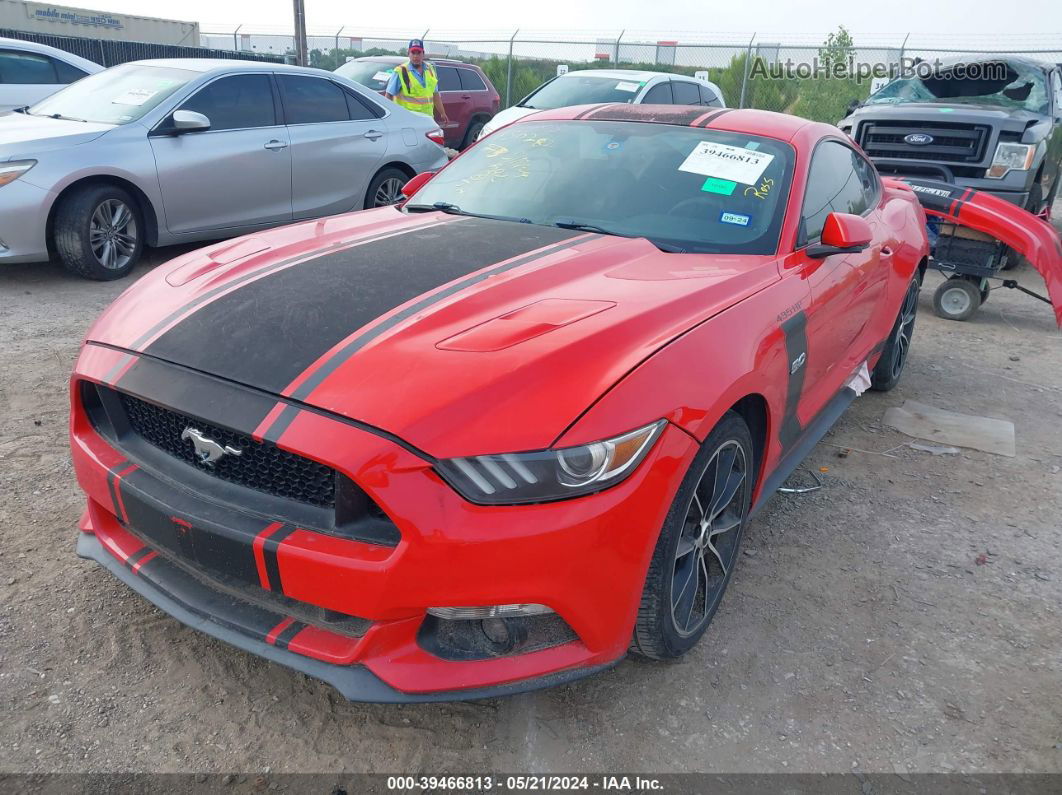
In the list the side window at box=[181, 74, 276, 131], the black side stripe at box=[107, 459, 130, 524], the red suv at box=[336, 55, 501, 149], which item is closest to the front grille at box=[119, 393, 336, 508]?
the black side stripe at box=[107, 459, 130, 524]

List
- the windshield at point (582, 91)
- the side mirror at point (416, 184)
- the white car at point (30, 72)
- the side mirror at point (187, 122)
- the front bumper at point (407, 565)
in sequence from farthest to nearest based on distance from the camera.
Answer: the windshield at point (582, 91)
the white car at point (30, 72)
the side mirror at point (187, 122)
the side mirror at point (416, 184)
the front bumper at point (407, 565)

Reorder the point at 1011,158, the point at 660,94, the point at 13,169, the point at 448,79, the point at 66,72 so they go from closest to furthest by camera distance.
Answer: the point at 13,169 < the point at 1011,158 < the point at 66,72 < the point at 660,94 < the point at 448,79

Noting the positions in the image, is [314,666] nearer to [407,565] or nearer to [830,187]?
[407,565]

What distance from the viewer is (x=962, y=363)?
18.4 ft

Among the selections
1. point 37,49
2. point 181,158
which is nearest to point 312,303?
point 181,158

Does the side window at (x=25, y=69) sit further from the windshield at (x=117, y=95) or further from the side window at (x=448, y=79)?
the side window at (x=448, y=79)

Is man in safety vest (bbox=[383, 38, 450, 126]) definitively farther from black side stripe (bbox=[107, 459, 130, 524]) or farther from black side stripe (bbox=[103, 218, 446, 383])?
black side stripe (bbox=[107, 459, 130, 524])

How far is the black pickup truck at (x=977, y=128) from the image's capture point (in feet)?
24.5

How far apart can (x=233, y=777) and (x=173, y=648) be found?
545 mm

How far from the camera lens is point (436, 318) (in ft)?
7.55

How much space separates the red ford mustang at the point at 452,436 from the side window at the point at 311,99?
14.4 feet

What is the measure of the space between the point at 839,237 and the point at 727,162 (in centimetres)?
55

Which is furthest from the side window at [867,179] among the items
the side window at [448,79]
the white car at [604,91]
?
the side window at [448,79]

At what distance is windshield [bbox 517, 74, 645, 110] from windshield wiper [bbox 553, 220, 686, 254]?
7.04 metres
